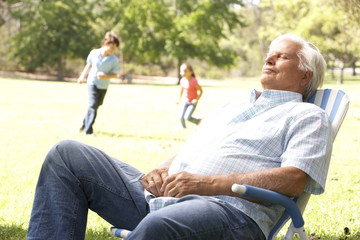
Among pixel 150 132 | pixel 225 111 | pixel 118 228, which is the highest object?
pixel 225 111

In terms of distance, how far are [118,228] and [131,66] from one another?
140 ft

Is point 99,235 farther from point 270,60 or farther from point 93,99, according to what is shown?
point 93,99

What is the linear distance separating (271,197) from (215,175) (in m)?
0.35

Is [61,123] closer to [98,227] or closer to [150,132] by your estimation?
[150,132]

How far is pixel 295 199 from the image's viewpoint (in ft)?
8.80

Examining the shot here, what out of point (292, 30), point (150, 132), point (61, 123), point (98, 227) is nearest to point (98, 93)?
point (150, 132)

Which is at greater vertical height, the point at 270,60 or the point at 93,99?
the point at 270,60

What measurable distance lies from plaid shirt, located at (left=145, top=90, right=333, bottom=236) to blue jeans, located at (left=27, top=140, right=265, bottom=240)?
12 centimetres

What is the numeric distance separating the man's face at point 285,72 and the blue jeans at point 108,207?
99 cm

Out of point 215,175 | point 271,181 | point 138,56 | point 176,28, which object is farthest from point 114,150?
point 138,56

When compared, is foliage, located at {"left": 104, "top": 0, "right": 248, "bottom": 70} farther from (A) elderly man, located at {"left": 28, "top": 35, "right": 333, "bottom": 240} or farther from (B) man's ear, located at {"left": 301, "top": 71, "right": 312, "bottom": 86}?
(A) elderly man, located at {"left": 28, "top": 35, "right": 333, "bottom": 240}

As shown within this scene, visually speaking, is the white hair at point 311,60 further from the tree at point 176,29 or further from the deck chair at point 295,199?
the tree at point 176,29

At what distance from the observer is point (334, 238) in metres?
3.66

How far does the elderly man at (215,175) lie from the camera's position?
7.72 ft
